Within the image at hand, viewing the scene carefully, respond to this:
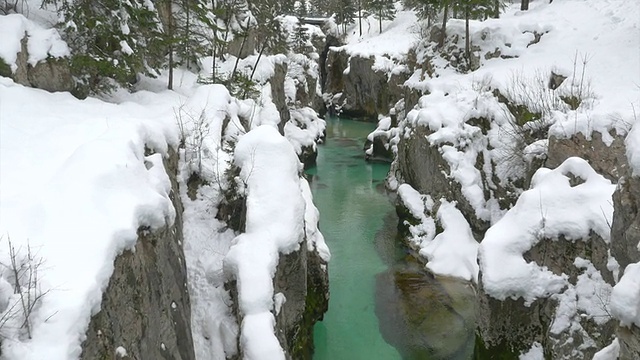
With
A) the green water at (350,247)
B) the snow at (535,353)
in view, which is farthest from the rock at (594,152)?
the green water at (350,247)

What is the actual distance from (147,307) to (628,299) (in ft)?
20.1

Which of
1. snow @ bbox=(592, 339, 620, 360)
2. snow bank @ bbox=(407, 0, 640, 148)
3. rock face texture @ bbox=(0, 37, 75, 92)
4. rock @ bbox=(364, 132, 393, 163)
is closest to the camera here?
snow @ bbox=(592, 339, 620, 360)

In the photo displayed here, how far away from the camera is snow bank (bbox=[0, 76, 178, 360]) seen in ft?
17.1

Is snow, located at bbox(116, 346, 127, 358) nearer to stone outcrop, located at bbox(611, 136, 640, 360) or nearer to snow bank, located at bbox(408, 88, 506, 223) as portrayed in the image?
stone outcrop, located at bbox(611, 136, 640, 360)

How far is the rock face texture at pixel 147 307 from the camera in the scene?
5785mm

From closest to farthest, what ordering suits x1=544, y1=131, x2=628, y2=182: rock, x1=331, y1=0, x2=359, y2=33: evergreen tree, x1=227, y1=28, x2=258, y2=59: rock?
x1=544, y1=131, x2=628, y2=182: rock
x1=227, y1=28, x2=258, y2=59: rock
x1=331, y1=0, x2=359, y2=33: evergreen tree

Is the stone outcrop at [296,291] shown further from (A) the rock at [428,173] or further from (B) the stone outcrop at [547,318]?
(A) the rock at [428,173]

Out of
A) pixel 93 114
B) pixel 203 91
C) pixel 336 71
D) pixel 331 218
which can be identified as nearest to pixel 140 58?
pixel 203 91

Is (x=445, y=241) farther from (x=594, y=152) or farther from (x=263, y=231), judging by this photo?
(x=263, y=231)

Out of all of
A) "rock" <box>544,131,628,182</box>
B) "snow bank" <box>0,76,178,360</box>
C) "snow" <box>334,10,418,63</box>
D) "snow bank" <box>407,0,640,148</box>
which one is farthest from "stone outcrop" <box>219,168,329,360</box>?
"snow" <box>334,10,418,63</box>

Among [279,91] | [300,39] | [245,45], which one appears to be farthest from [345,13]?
[279,91]

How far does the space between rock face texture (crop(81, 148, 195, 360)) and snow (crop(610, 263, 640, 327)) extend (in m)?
5.86

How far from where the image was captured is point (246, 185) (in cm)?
1080

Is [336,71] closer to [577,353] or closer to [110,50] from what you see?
[110,50]
